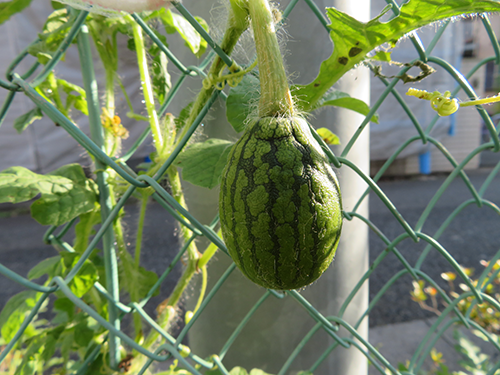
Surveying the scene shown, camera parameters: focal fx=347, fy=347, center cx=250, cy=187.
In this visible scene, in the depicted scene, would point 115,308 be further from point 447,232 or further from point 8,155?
point 8,155

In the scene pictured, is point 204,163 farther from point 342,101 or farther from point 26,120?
point 26,120

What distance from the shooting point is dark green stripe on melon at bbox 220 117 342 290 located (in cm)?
37

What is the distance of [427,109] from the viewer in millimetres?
5004

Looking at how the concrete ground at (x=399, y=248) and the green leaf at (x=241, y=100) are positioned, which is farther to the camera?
the concrete ground at (x=399, y=248)

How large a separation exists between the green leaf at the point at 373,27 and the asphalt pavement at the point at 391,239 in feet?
5.46

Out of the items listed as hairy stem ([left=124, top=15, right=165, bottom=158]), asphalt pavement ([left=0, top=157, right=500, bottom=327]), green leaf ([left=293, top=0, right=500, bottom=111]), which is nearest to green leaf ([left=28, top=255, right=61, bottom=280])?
hairy stem ([left=124, top=15, right=165, bottom=158])

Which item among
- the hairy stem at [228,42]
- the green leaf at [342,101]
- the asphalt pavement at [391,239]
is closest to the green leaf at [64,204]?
the hairy stem at [228,42]

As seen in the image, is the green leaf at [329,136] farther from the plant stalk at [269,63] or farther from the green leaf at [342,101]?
the plant stalk at [269,63]

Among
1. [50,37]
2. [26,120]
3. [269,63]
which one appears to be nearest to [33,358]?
[26,120]

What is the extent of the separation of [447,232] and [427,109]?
228 centimetres

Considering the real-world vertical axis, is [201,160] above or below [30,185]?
above

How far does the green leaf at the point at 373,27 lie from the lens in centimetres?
41

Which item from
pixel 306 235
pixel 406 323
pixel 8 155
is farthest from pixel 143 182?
pixel 8 155

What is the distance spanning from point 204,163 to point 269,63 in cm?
22
